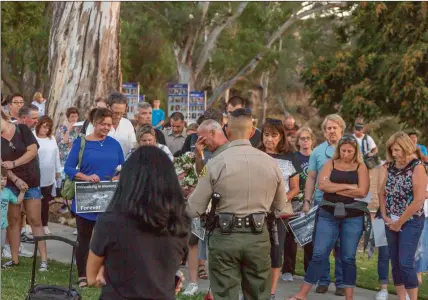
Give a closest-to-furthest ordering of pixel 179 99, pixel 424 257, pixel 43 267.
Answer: pixel 424 257
pixel 43 267
pixel 179 99

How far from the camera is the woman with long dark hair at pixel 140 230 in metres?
4.62

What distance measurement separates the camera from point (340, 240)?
973 cm

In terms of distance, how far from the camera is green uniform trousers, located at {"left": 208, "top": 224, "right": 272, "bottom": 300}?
7.34 meters

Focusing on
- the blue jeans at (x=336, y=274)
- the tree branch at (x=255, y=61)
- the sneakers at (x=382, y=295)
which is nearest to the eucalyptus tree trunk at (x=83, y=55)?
the blue jeans at (x=336, y=274)

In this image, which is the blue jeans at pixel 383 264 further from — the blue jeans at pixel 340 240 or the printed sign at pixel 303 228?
the blue jeans at pixel 340 240

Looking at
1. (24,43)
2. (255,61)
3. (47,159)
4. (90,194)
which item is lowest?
(90,194)

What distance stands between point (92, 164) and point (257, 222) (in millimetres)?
3264

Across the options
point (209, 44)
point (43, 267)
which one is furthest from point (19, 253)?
point (209, 44)

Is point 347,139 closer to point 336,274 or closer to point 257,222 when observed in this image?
point 336,274

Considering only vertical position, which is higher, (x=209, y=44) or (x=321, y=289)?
(x=209, y=44)

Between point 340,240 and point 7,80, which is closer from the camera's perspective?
point 340,240

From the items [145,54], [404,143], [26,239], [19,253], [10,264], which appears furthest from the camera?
[145,54]

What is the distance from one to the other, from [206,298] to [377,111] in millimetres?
23607

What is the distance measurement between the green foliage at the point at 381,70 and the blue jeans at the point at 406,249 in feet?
67.6
